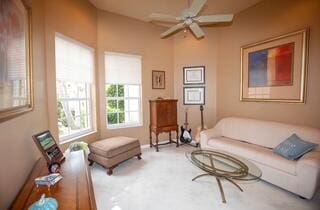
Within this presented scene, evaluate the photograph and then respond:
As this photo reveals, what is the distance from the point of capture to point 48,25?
2.55 meters

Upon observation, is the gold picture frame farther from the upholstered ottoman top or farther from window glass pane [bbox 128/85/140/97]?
window glass pane [bbox 128/85/140/97]

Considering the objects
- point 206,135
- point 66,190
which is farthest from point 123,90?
point 66,190

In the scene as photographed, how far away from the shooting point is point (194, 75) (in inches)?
187

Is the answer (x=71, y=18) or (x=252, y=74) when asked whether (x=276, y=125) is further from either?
(x=71, y=18)

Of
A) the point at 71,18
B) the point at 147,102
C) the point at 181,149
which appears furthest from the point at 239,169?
the point at 71,18

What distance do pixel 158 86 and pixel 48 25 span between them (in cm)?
273

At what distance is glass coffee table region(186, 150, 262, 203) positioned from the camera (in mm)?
2242

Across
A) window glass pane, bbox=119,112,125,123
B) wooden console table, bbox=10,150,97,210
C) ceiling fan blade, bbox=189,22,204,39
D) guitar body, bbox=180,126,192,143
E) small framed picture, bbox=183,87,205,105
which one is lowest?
guitar body, bbox=180,126,192,143

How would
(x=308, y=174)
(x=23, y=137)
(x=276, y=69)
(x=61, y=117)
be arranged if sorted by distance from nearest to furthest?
(x=23, y=137) → (x=308, y=174) → (x=61, y=117) → (x=276, y=69)

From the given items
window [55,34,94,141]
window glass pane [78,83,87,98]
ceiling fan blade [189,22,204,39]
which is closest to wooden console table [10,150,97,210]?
window [55,34,94,141]

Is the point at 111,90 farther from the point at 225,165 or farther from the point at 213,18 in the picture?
the point at 225,165

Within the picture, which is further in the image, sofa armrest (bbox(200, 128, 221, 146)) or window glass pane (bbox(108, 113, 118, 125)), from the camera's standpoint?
window glass pane (bbox(108, 113, 118, 125))

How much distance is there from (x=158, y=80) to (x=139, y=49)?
0.88 meters

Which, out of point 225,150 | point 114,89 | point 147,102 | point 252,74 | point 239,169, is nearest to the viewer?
point 239,169
